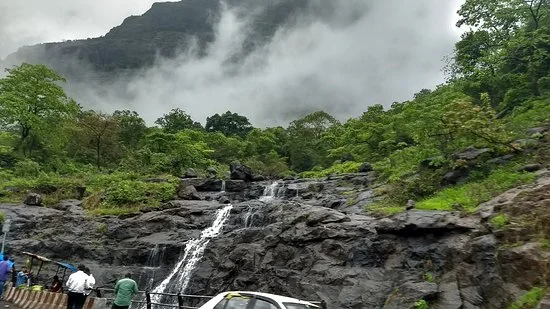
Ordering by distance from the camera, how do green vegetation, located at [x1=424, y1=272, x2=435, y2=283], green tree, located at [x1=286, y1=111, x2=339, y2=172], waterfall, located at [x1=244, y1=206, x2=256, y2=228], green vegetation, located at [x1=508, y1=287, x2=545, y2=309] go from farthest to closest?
green tree, located at [x1=286, y1=111, x2=339, y2=172] < waterfall, located at [x1=244, y1=206, x2=256, y2=228] < green vegetation, located at [x1=424, y1=272, x2=435, y2=283] < green vegetation, located at [x1=508, y1=287, x2=545, y2=309]

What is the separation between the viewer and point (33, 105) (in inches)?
1905

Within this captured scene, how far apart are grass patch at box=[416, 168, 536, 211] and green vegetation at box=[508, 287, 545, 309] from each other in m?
5.86

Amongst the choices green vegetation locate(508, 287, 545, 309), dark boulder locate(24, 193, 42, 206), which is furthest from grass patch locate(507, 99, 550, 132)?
dark boulder locate(24, 193, 42, 206)

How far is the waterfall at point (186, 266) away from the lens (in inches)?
910

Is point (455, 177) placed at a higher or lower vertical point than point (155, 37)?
lower

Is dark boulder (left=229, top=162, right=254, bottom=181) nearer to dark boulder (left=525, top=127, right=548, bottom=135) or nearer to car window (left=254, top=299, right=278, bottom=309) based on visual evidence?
dark boulder (left=525, top=127, right=548, bottom=135)

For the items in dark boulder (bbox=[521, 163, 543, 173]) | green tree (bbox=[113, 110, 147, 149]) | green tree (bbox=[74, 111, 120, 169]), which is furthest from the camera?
green tree (bbox=[113, 110, 147, 149])

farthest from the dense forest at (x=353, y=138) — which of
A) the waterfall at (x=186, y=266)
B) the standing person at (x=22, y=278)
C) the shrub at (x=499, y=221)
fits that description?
the standing person at (x=22, y=278)

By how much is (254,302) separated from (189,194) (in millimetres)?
26197

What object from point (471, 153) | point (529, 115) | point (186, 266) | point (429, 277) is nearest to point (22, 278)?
point (186, 266)

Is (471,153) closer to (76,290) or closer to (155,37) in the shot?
(76,290)

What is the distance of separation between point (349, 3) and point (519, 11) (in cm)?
12823

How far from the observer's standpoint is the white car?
9.34 m

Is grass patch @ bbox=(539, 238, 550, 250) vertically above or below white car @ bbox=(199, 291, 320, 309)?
above
